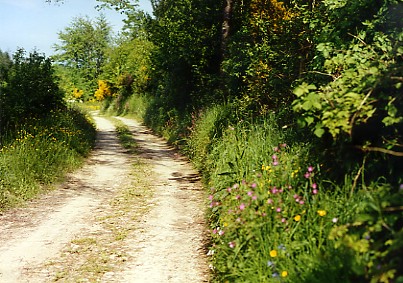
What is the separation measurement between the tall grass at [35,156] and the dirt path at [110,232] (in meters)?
0.42

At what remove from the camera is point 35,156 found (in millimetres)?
9812

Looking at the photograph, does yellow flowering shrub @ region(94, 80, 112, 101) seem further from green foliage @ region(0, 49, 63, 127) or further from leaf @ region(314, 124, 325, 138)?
leaf @ region(314, 124, 325, 138)

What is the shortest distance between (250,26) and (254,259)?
1100 cm

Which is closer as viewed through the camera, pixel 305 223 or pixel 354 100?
pixel 354 100

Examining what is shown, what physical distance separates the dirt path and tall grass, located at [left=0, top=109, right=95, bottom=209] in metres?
0.42

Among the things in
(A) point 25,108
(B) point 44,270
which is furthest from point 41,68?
(B) point 44,270

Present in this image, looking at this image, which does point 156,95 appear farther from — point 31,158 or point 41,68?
point 31,158

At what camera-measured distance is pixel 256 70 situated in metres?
11.0

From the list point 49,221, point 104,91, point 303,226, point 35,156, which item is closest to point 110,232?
point 49,221

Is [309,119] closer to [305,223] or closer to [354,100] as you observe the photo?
[354,100]

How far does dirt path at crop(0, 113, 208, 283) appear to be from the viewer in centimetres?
520

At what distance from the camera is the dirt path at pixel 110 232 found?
5.20m

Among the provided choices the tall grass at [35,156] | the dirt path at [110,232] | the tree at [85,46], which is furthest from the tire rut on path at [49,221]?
the tree at [85,46]

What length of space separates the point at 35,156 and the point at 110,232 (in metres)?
4.25
